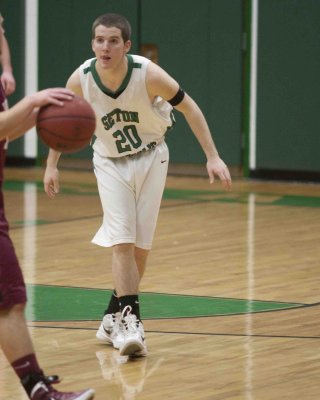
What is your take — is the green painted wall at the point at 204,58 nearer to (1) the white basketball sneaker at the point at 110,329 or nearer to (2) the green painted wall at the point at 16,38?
(2) the green painted wall at the point at 16,38

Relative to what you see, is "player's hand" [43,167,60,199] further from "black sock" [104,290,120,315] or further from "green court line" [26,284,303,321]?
"green court line" [26,284,303,321]

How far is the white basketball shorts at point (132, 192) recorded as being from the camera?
6.30 meters

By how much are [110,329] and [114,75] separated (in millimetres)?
1331

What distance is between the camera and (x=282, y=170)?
14898mm

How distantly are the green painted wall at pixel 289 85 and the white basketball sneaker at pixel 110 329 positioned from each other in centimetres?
850

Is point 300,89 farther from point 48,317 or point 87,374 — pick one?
point 87,374

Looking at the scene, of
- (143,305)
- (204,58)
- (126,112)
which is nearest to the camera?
(126,112)

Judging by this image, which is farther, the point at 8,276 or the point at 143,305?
the point at 143,305

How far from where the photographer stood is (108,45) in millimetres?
6172

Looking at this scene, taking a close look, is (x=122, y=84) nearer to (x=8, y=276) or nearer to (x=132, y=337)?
(x=132, y=337)

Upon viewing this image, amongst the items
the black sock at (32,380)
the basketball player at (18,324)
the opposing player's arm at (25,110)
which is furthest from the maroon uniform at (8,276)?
the black sock at (32,380)

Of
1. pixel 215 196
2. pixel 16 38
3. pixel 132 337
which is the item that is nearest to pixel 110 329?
pixel 132 337

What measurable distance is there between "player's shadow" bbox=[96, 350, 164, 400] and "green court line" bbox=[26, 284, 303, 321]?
3.05 feet

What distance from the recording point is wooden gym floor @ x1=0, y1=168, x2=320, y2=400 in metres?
5.54
